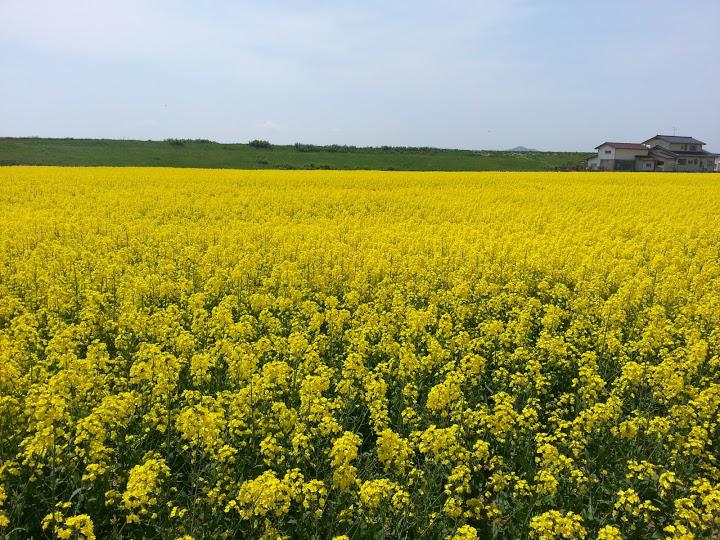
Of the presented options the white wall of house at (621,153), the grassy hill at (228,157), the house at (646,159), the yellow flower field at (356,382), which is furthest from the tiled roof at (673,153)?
the yellow flower field at (356,382)

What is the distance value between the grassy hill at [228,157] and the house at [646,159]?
5412 mm

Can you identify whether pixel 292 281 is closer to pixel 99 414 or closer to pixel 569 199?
pixel 99 414

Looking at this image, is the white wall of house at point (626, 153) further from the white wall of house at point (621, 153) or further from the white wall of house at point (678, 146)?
the white wall of house at point (678, 146)

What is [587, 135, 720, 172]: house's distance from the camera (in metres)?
66.9

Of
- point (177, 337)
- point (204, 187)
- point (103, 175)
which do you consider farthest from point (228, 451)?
point (103, 175)

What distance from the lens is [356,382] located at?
19.9ft

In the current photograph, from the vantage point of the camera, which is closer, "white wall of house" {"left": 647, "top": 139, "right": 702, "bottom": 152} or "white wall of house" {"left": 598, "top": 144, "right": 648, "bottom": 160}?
"white wall of house" {"left": 598, "top": 144, "right": 648, "bottom": 160}

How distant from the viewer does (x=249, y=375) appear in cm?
550

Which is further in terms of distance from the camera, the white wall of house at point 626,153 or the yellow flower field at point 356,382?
the white wall of house at point 626,153

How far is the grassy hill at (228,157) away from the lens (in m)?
53.0

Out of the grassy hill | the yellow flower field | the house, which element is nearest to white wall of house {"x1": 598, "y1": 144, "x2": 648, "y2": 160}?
the house

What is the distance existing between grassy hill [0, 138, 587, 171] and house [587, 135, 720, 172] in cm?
541

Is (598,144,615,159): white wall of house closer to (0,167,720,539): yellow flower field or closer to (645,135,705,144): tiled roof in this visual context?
(645,135,705,144): tiled roof

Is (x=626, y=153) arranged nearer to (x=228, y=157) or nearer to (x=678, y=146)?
(x=678, y=146)
